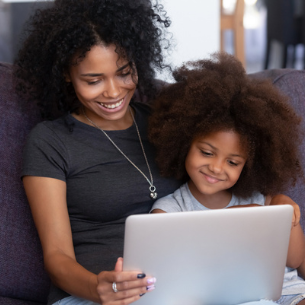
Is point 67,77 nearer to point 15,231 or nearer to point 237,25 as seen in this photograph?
point 15,231

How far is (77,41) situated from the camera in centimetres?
123

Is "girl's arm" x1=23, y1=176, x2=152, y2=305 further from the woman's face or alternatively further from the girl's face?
the girl's face

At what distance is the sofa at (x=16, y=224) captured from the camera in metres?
1.33

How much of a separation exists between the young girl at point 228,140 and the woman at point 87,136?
0.09m

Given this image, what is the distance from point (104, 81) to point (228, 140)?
36 centimetres

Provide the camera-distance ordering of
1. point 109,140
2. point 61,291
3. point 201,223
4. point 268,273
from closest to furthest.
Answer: point 201,223 < point 268,273 < point 61,291 < point 109,140

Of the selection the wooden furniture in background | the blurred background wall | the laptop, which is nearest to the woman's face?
the blurred background wall

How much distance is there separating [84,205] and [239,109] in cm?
48

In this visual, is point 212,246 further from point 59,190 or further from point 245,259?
point 59,190

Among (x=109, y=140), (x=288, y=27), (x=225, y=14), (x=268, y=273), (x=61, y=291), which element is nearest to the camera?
(x=268, y=273)

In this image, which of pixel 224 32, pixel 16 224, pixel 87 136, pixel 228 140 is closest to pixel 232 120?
pixel 228 140

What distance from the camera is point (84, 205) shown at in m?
1.25

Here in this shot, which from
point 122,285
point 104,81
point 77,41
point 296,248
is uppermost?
point 77,41

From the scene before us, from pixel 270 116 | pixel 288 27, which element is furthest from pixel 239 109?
pixel 288 27
